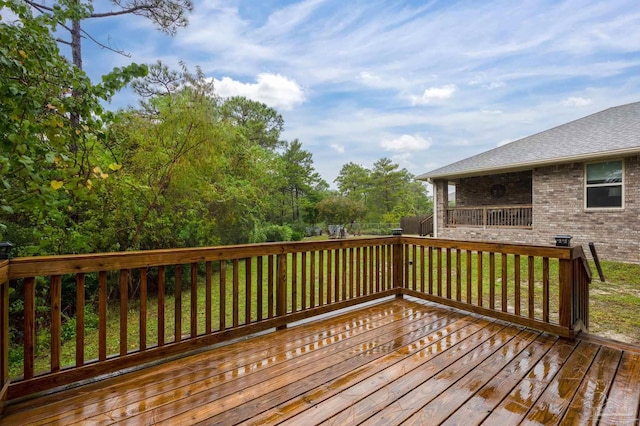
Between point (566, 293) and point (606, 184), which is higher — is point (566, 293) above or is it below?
below

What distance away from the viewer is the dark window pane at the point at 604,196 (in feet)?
24.4

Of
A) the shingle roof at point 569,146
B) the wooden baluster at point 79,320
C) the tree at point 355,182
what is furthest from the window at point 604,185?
the tree at point 355,182

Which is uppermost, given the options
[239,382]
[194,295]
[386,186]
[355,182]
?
[355,182]

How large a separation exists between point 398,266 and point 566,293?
1.74 m

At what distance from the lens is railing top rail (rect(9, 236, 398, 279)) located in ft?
5.75

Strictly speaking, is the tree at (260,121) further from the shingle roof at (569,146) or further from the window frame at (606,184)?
the window frame at (606,184)

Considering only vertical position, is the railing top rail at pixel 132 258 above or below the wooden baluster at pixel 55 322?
above

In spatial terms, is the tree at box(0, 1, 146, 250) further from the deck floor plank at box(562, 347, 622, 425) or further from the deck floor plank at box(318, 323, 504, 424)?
the deck floor plank at box(562, 347, 622, 425)

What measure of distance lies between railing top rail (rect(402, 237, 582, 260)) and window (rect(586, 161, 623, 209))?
6.98 m

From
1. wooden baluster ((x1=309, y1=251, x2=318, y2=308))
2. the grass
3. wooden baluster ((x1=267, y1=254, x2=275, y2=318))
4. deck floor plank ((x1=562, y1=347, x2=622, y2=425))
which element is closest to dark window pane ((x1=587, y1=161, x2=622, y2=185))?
the grass

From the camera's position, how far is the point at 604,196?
7660 mm

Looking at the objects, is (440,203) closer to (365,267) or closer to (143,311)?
(365,267)

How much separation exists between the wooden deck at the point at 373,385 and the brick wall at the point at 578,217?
578 cm

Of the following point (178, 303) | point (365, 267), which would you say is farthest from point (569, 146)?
point (178, 303)
